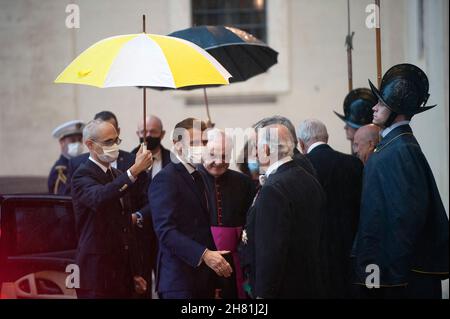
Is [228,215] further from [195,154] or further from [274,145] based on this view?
[274,145]

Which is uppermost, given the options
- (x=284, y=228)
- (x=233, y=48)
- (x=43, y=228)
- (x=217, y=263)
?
(x=233, y=48)

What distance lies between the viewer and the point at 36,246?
6.25 meters

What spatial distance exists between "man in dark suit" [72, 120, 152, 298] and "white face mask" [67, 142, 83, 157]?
A: 269 cm

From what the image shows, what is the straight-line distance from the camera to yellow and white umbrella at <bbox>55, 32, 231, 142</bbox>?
5.41 m

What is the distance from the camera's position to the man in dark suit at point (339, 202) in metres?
6.05

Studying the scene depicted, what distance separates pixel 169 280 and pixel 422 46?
5.86m

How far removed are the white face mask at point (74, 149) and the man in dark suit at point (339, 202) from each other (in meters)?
3.19

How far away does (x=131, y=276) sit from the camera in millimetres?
6051

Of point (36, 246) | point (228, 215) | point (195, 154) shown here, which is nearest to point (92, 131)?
point (195, 154)

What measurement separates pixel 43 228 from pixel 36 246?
0.14m

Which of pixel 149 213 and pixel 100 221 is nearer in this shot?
pixel 100 221

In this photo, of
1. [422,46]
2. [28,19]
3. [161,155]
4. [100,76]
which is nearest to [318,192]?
[100,76]

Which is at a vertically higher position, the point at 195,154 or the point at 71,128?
the point at 71,128

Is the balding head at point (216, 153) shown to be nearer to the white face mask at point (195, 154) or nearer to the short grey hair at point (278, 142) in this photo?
the white face mask at point (195, 154)
